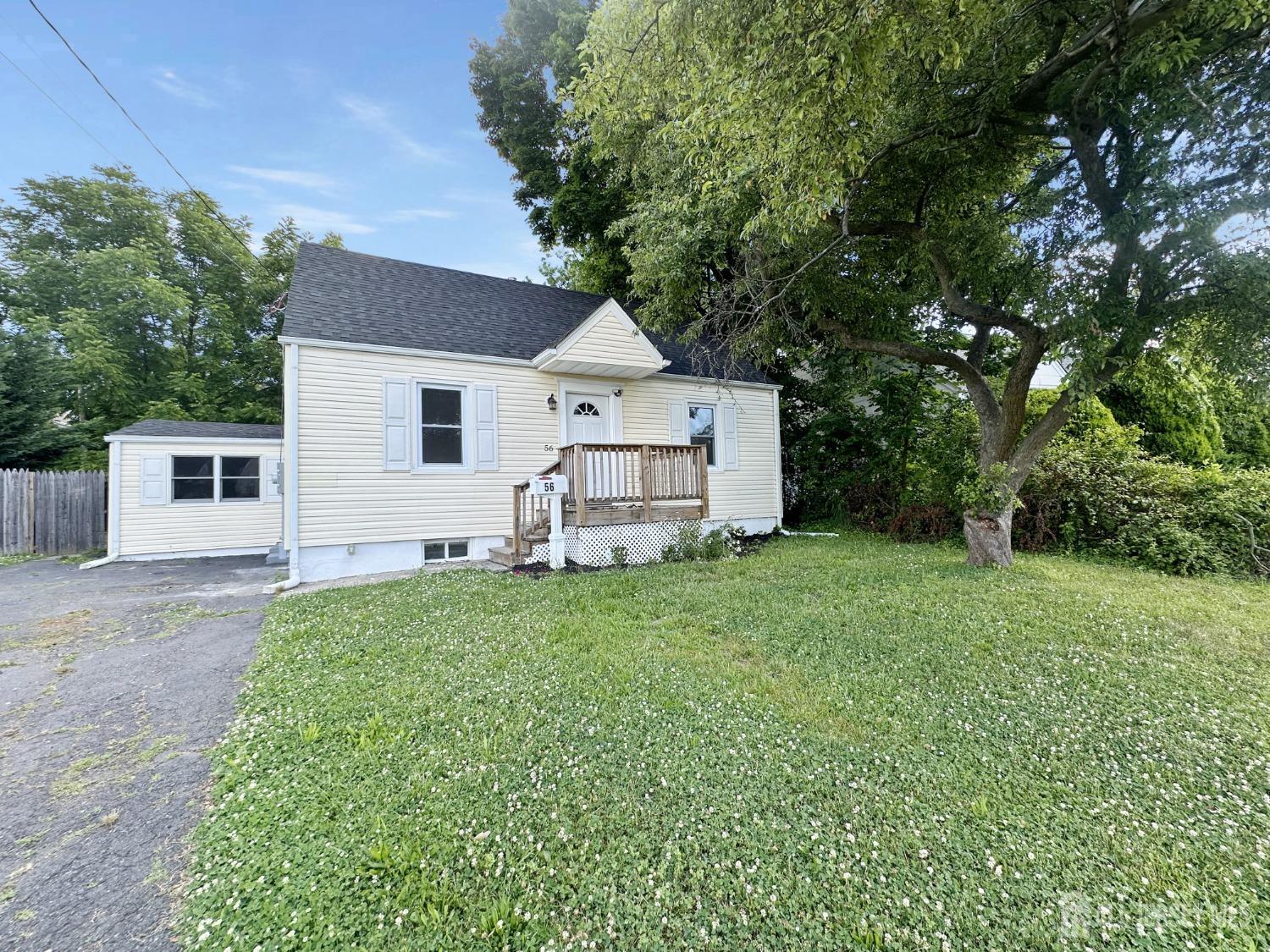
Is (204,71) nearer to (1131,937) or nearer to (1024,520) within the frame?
(1131,937)

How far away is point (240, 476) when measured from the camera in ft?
36.1

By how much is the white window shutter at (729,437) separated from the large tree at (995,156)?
10.8 ft

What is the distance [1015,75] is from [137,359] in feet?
77.9

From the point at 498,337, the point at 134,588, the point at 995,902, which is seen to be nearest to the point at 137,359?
the point at 134,588

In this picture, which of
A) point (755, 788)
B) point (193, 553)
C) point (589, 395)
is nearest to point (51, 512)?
point (193, 553)

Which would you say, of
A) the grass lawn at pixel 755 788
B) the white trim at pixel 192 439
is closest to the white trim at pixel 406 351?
the grass lawn at pixel 755 788

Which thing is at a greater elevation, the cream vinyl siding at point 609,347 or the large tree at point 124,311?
the large tree at point 124,311

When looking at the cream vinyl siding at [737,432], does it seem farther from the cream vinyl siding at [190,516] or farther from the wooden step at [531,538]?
the cream vinyl siding at [190,516]

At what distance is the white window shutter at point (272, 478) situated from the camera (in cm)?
1117

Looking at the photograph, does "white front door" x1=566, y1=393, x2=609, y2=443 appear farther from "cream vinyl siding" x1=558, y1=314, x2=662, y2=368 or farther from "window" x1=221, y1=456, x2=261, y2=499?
"window" x1=221, y1=456, x2=261, y2=499

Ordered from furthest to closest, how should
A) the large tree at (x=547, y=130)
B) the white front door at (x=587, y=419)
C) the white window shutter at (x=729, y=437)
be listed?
1. the large tree at (x=547, y=130)
2. the white window shutter at (x=729, y=437)
3. the white front door at (x=587, y=419)

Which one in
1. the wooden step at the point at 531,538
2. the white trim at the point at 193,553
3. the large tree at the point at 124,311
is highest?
the large tree at the point at 124,311

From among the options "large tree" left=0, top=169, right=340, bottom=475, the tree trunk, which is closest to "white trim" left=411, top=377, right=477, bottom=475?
the tree trunk

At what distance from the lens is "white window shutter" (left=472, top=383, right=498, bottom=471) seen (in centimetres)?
849
